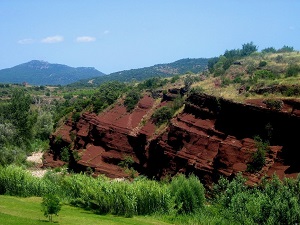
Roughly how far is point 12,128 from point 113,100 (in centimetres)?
2328

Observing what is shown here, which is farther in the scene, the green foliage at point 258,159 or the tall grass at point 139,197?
the green foliage at point 258,159

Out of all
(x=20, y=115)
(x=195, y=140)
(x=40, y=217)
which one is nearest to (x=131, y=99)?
(x=195, y=140)

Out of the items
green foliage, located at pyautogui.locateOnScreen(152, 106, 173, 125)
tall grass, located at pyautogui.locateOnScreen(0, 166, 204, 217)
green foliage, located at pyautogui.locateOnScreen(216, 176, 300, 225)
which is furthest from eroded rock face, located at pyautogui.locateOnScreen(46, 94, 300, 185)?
tall grass, located at pyautogui.locateOnScreen(0, 166, 204, 217)

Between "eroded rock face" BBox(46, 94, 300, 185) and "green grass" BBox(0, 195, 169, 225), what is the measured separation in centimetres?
1325

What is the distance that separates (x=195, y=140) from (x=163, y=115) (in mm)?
14890

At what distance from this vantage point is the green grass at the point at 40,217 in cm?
3094

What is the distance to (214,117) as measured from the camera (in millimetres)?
53344

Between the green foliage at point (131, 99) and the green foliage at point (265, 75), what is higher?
the green foliage at point (265, 75)

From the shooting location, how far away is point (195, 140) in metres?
52.7

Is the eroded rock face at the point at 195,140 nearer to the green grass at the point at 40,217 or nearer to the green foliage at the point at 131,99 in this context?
the green foliage at the point at 131,99

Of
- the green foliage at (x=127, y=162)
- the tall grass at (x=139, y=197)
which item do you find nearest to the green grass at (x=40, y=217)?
the tall grass at (x=139, y=197)

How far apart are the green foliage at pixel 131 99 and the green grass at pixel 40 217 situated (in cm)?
3560

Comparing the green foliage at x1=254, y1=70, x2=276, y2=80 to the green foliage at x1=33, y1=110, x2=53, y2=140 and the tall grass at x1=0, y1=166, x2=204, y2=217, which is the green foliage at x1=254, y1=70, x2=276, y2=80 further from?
the green foliage at x1=33, y1=110, x2=53, y2=140

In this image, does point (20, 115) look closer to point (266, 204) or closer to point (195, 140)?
point (195, 140)
